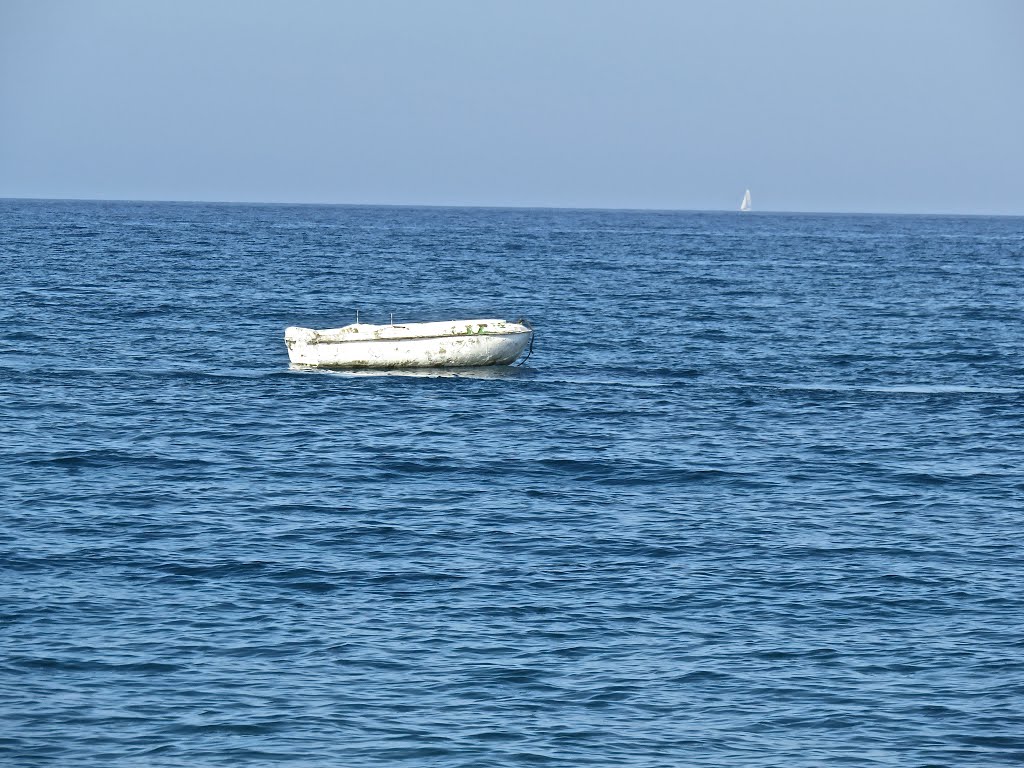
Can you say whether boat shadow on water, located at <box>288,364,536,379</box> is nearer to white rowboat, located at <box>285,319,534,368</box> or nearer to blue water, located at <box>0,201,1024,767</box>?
white rowboat, located at <box>285,319,534,368</box>

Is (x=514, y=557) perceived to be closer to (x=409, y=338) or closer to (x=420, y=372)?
(x=409, y=338)

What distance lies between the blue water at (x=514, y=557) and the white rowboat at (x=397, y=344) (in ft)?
2.90

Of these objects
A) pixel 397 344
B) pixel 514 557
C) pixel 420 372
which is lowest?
pixel 514 557

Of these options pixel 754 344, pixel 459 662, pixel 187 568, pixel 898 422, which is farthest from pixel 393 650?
pixel 754 344

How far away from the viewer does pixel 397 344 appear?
42469 millimetres

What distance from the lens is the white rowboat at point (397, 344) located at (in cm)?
4256

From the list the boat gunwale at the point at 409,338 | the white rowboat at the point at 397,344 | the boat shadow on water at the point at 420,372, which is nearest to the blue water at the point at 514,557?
the boat shadow on water at the point at 420,372

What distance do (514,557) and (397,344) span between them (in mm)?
21381

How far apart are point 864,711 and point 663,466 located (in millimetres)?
13573

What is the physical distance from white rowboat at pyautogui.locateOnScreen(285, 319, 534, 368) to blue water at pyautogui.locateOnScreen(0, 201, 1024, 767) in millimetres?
883

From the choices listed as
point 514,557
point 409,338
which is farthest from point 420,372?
point 514,557

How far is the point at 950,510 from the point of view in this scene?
2547cm

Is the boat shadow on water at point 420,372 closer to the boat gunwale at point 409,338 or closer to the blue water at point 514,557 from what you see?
the blue water at point 514,557

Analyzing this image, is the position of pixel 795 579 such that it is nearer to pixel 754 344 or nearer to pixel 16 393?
pixel 16 393
